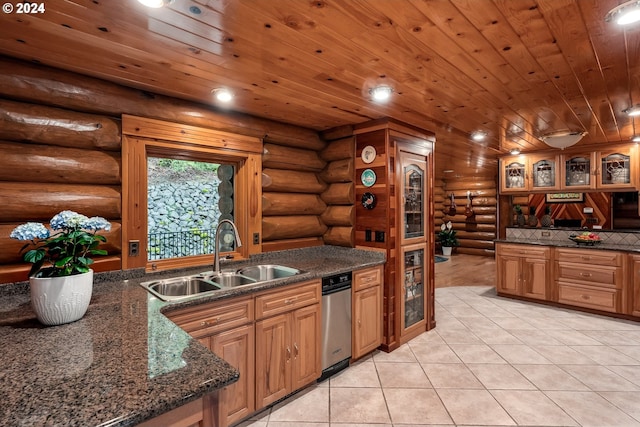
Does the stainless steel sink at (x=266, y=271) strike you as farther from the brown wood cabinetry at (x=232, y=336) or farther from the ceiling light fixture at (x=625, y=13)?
the ceiling light fixture at (x=625, y=13)

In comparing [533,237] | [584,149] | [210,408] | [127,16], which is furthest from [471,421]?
[584,149]

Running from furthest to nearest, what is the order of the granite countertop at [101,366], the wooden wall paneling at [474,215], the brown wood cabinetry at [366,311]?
1. the wooden wall paneling at [474,215]
2. the brown wood cabinetry at [366,311]
3. the granite countertop at [101,366]

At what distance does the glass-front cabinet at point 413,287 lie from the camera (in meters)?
3.38

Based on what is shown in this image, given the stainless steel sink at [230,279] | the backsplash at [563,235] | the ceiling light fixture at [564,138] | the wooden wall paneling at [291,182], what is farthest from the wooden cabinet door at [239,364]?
the backsplash at [563,235]

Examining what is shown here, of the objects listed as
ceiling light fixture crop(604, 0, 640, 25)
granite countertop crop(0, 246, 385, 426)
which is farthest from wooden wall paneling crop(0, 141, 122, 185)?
ceiling light fixture crop(604, 0, 640, 25)

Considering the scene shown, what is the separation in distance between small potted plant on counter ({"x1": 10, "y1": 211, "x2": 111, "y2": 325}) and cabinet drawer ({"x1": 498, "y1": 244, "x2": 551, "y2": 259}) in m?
5.29

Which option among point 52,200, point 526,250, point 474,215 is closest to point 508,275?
point 526,250

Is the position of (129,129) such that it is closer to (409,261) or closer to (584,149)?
(409,261)

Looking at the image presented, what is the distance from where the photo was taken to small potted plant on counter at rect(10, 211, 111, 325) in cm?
143

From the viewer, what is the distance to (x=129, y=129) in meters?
2.26

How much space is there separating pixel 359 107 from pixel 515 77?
120 centimetres

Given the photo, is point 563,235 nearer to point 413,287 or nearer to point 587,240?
point 587,240

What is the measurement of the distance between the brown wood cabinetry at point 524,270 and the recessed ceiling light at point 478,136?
1.83 meters

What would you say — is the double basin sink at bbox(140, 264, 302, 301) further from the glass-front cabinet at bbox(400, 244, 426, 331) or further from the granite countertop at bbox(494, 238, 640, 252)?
the granite countertop at bbox(494, 238, 640, 252)
